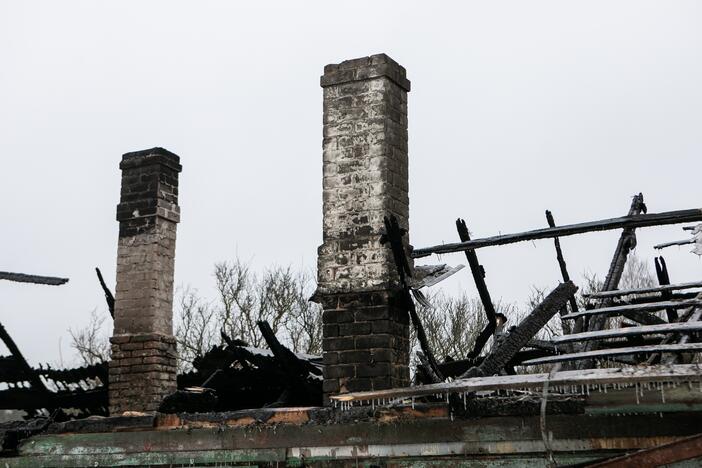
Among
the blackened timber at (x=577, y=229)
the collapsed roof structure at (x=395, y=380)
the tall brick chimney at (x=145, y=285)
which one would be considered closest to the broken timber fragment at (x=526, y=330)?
the collapsed roof structure at (x=395, y=380)

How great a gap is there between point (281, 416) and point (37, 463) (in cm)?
193

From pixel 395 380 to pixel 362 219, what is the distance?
1.15 meters

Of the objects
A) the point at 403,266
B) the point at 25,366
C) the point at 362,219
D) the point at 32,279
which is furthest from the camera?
the point at 25,366

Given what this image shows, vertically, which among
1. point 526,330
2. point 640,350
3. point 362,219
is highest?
point 362,219

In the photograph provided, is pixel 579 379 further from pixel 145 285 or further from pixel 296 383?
pixel 145 285

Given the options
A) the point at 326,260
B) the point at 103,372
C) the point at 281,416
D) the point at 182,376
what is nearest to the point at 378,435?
the point at 281,416

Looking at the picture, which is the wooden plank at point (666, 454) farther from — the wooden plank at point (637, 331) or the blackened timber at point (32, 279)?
the blackened timber at point (32, 279)

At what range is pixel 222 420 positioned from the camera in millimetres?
5344

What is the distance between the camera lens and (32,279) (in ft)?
27.7

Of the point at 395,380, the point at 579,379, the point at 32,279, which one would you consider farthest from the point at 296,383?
the point at 579,379

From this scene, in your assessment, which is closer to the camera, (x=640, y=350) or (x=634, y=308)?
(x=640, y=350)

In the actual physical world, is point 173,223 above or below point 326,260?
above

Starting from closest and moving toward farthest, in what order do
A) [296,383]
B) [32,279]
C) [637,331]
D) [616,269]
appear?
1. [637,331]
2. [616,269]
3. [296,383]
4. [32,279]

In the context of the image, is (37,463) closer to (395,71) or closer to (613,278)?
(395,71)
